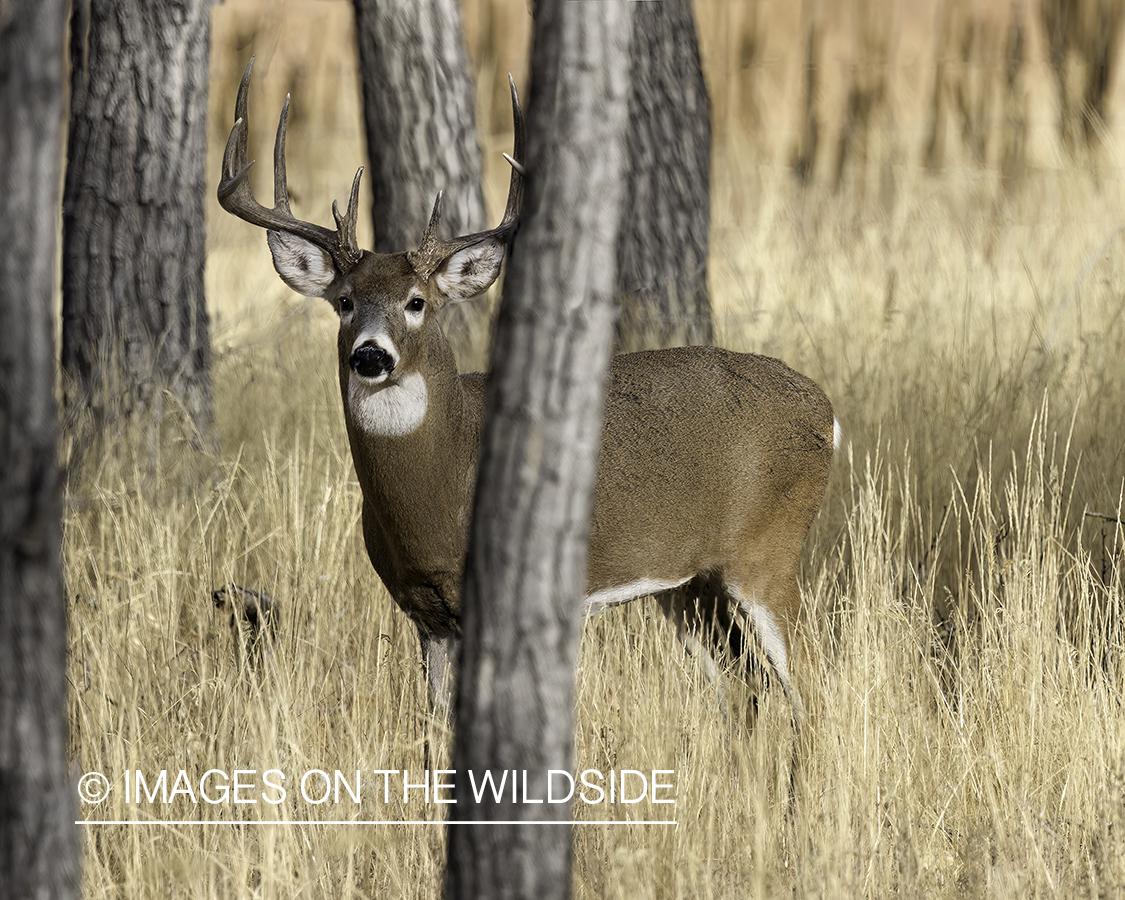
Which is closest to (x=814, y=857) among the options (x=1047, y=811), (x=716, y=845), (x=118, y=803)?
(x=716, y=845)

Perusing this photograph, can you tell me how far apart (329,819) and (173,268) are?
2.93 meters

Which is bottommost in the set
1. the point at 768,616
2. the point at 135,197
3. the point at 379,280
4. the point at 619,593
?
the point at 768,616

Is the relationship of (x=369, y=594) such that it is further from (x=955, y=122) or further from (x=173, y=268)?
(x=955, y=122)

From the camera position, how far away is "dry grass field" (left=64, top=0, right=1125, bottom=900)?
305 centimetres

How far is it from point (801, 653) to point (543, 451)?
2.57m

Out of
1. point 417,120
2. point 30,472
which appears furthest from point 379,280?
point 417,120

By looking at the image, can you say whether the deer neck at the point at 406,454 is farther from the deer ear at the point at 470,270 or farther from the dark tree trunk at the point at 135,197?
the dark tree trunk at the point at 135,197

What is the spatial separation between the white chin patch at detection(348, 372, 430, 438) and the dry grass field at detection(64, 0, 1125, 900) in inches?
26.6

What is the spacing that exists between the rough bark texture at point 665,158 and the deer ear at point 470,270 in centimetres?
308

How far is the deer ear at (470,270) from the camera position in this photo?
4.05m

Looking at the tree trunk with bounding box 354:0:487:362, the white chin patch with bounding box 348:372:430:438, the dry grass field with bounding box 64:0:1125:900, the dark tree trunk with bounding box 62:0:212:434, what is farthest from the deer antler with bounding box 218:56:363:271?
the tree trunk with bounding box 354:0:487:362

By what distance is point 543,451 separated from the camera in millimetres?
2068

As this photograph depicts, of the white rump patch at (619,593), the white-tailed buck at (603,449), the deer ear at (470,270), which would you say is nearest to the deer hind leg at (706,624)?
the white-tailed buck at (603,449)

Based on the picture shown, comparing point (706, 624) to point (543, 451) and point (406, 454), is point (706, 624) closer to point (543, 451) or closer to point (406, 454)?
point (406, 454)
